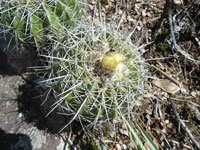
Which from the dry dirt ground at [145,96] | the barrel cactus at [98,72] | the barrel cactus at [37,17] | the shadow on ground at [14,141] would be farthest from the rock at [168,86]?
the shadow on ground at [14,141]

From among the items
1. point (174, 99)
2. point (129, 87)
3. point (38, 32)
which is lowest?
point (174, 99)

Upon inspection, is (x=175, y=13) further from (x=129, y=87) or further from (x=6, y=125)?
(x=6, y=125)

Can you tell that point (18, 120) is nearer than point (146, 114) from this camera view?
Yes

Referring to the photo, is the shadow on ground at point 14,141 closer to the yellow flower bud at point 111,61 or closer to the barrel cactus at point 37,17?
the barrel cactus at point 37,17

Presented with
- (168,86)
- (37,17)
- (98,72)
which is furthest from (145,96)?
(37,17)

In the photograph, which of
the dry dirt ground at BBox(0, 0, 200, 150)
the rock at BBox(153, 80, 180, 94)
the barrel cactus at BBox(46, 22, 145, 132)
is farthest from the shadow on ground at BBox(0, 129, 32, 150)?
the rock at BBox(153, 80, 180, 94)

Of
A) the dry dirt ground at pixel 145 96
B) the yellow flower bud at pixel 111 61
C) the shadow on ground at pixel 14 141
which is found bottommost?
the shadow on ground at pixel 14 141

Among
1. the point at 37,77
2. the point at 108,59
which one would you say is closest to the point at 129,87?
the point at 108,59
